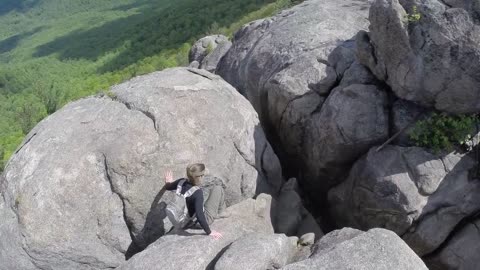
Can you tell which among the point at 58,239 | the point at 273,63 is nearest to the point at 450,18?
the point at 273,63

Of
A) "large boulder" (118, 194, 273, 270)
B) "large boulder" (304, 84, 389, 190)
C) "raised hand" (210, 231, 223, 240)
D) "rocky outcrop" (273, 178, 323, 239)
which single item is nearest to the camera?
"large boulder" (118, 194, 273, 270)

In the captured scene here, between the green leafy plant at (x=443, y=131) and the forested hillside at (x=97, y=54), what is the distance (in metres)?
19.0

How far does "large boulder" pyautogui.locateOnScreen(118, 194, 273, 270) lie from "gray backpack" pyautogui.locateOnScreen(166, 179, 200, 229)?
34 centimetres

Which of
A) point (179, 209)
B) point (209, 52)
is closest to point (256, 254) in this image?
point (179, 209)

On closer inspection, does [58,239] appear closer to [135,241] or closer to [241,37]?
[135,241]

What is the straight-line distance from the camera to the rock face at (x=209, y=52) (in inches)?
871

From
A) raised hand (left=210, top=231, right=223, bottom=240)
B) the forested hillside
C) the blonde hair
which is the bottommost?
the forested hillside

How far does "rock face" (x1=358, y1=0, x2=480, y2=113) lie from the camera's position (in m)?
12.1

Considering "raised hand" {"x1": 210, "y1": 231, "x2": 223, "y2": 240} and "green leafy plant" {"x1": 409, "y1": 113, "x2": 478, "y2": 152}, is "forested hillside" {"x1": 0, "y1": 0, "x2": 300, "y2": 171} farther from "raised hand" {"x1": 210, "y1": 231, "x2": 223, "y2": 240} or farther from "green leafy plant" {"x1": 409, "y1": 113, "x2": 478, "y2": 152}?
"raised hand" {"x1": 210, "y1": 231, "x2": 223, "y2": 240}

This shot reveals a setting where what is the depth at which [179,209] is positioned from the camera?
12.2m

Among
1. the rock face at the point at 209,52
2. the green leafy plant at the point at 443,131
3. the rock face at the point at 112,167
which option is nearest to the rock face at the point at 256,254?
the rock face at the point at 112,167

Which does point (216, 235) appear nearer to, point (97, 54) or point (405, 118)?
point (405, 118)

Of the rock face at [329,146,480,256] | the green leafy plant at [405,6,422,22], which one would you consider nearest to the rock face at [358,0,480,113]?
the green leafy plant at [405,6,422,22]

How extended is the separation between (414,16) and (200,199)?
23.6 ft
